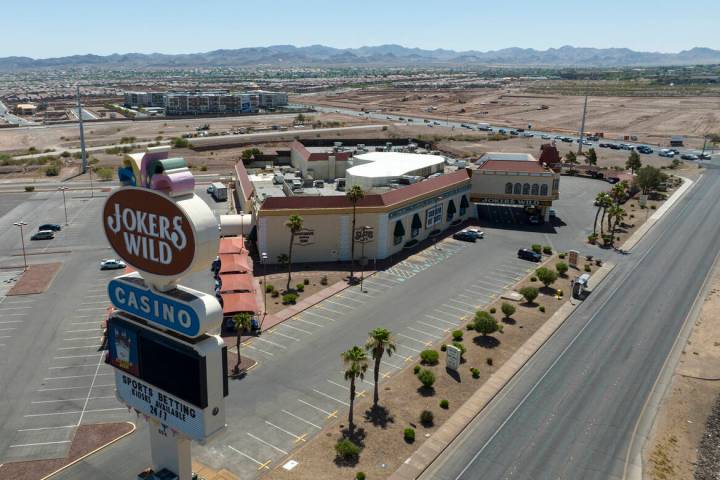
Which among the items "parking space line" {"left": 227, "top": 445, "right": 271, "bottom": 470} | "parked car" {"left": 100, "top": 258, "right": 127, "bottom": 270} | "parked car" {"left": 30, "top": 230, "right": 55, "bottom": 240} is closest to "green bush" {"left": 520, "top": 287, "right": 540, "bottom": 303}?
"parking space line" {"left": 227, "top": 445, "right": 271, "bottom": 470}

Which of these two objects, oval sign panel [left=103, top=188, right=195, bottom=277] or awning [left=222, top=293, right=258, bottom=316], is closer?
oval sign panel [left=103, top=188, right=195, bottom=277]

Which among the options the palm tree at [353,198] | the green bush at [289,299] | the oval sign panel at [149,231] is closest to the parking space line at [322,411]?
the green bush at [289,299]

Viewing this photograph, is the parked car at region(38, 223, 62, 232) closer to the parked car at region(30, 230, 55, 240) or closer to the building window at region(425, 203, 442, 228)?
the parked car at region(30, 230, 55, 240)

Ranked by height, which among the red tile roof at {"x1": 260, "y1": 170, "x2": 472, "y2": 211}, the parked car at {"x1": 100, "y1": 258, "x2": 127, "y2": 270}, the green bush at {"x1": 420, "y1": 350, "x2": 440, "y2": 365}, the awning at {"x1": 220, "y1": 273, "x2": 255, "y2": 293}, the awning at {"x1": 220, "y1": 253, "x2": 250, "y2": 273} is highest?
the red tile roof at {"x1": 260, "y1": 170, "x2": 472, "y2": 211}

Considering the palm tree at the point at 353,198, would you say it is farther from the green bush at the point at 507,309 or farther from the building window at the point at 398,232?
the green bush at the point at 507,309

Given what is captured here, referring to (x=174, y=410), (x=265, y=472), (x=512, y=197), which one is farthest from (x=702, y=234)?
(x=174, y=410)

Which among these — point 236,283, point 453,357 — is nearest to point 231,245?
point 236,283
